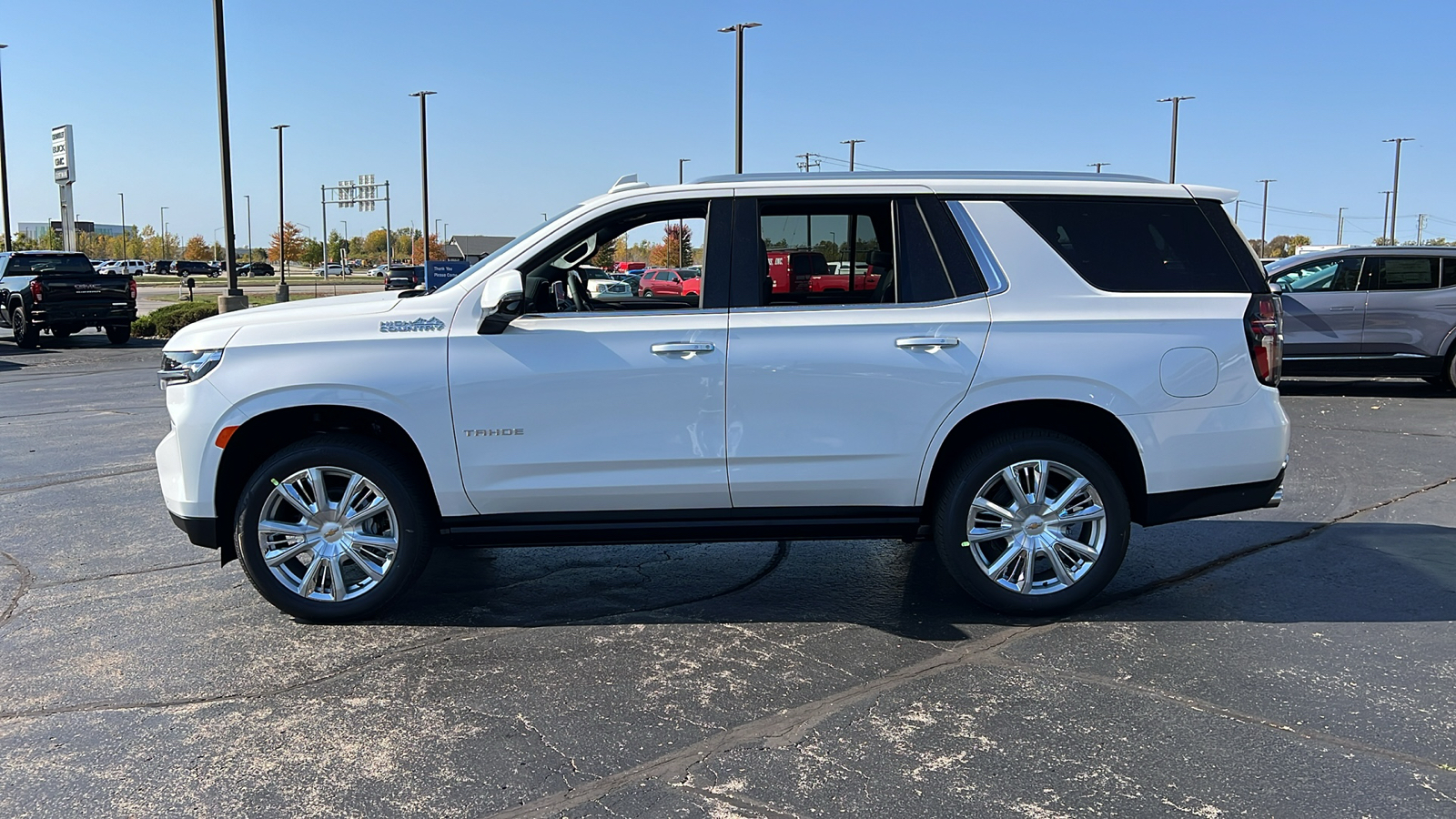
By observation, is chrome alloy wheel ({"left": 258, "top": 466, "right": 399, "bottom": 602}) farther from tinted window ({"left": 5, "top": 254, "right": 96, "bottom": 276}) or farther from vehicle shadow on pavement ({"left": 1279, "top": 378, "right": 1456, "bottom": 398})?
tinted window ({"left": 5, "top": 254, "right": 96, "bottom": 276})

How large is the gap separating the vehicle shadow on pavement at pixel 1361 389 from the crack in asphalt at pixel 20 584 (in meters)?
12.6

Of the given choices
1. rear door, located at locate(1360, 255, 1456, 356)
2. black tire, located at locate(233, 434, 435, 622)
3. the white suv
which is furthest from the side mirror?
rear door, located at locate(1360, 255, 1456, 356)

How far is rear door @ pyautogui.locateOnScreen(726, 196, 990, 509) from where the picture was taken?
4.79 metres

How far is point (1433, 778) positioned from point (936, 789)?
1566mm

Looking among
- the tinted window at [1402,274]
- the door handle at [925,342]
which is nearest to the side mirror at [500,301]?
the door handle at [925,342]

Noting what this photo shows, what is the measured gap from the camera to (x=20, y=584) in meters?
5.66

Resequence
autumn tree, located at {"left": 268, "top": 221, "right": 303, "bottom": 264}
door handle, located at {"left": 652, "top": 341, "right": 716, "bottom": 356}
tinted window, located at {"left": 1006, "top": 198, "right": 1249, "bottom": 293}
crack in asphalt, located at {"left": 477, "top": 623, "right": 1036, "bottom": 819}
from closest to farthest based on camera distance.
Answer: crack in asphalt, located at {"left": 477, "top": 623, "right": 1036, "bottom": 819} → door handle, located at {"left": 652, "top": 341, "right": 716, "bottom": 356} → tinted window, located at {"left": 1006, "top": 198, "right": 1249, "bottom": 293} → autumn tree, located at {"left": 268, "top": 221, "right": 303, "bottom": 264}

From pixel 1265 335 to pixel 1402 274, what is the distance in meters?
9.88

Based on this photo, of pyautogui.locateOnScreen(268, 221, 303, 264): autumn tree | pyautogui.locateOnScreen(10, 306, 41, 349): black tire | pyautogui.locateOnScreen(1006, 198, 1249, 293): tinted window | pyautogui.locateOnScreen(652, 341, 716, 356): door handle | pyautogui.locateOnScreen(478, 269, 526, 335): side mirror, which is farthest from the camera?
pyautogui.locateOnScreen(268, 221, 303, 264): autumn tree

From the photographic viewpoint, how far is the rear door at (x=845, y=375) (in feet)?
15.7

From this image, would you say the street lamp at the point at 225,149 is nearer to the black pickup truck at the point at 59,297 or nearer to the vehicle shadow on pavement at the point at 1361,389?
the black pickup truck at the point at 59,297

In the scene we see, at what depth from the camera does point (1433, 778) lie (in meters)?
3.45

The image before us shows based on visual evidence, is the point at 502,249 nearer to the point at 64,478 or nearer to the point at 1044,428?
the point at 1044,428

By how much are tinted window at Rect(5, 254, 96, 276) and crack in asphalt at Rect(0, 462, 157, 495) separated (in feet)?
50.2
